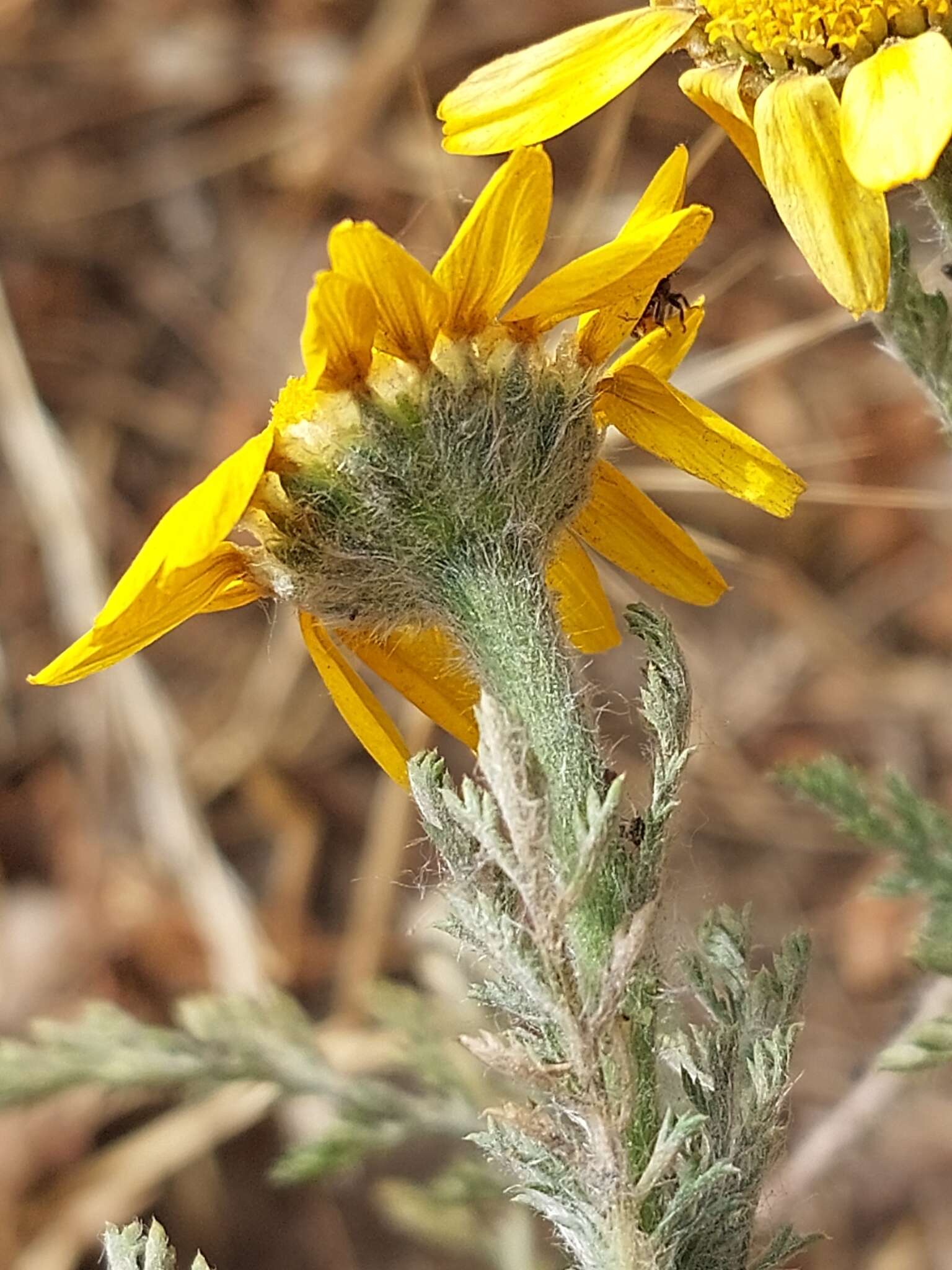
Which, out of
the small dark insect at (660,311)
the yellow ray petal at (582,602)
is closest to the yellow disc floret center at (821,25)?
the small dark insect at (660,311)

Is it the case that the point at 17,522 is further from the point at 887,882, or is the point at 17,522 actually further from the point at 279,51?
the point at 887,882

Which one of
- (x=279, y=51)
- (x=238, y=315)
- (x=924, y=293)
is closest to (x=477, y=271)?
(x=924, y=293)

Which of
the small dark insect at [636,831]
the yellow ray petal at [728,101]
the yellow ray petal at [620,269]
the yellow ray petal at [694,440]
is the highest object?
the yellow ray petal at [728,101]

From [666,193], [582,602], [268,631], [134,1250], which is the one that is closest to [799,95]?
[666,193]

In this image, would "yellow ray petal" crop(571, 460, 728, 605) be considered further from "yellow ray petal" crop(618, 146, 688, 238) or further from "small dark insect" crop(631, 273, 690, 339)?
"yellow ray petal" crop(618, 146, 688, 238)

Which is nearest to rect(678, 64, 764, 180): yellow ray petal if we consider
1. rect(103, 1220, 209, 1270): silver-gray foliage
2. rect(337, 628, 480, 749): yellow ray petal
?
rect(337, 628, 480, 749): yellow ray petal

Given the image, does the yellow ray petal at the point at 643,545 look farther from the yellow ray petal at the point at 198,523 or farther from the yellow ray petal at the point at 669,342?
the yellow ray petal at the point at 198,523
